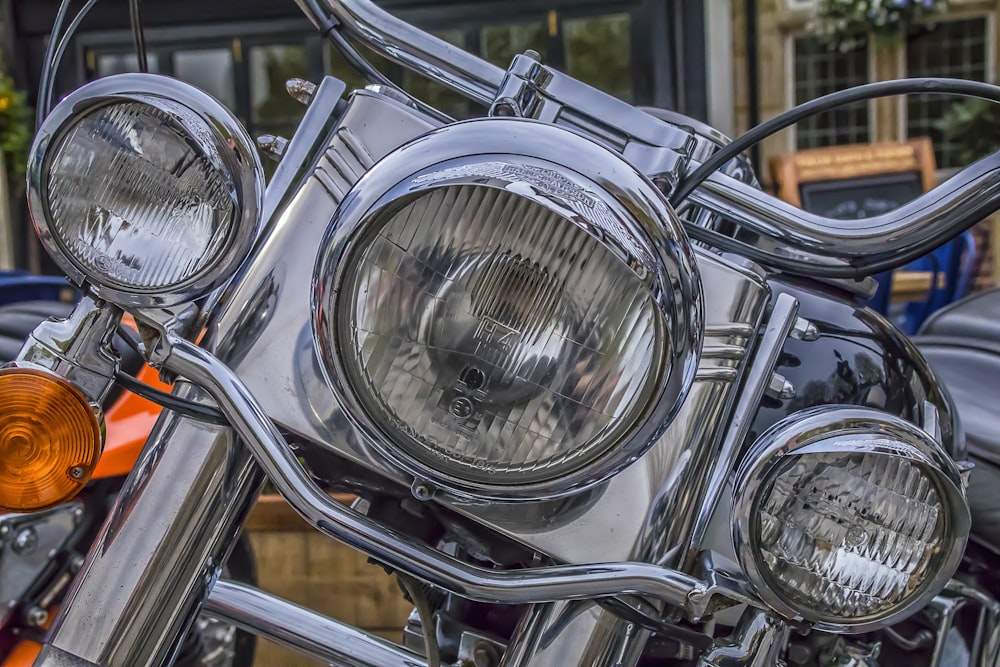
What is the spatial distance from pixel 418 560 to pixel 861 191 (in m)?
4.16

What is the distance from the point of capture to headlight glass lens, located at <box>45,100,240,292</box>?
61cm

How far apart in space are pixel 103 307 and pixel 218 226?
4.3 inches

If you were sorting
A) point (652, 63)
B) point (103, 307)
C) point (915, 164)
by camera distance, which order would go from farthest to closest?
point (652, 63) < point (915, 164) < point (103, 307)

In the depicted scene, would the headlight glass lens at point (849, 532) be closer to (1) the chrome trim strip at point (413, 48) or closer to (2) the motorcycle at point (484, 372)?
(2) the motorcycle at point (484, 372)

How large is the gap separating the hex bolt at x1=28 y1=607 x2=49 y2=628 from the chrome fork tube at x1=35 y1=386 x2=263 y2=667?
2.13 ft

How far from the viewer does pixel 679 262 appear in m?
0.53

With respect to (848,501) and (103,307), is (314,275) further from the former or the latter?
(848,501)

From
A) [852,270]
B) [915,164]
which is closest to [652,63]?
[915,164]

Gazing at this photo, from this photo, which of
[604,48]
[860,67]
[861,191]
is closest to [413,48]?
[861,191]

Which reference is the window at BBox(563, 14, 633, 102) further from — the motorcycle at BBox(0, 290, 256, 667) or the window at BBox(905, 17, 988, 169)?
the motorcycle at BBox(0, 290, 256, 667)

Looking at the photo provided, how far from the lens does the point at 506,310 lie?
0.55 m

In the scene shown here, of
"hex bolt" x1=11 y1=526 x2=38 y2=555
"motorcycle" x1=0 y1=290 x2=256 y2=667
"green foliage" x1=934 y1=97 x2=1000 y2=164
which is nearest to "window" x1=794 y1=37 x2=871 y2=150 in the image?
"green foliage" x1=934 y1=97 x2=1000 y2=164

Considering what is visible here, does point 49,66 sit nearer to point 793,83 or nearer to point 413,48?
point 413,48

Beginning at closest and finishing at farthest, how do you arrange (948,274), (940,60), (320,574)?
(320,574) < (948,274) < (940,60)
